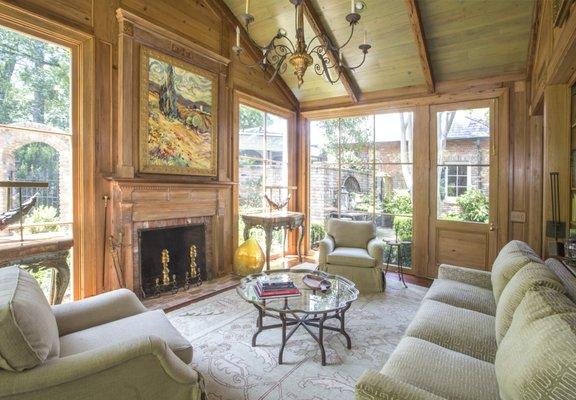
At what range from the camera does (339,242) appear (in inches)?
163

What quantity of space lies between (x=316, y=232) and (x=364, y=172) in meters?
1.31

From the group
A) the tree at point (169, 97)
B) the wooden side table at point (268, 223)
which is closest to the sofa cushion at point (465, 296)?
the wooden side table at point (268, 223)

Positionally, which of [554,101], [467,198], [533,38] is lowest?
[467,198]

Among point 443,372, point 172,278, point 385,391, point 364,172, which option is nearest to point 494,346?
point 443,372

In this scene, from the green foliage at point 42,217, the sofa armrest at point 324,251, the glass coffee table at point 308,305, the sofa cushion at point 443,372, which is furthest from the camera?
the sofa armrest at point 324,251

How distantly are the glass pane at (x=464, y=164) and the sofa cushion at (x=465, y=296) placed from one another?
1843mm

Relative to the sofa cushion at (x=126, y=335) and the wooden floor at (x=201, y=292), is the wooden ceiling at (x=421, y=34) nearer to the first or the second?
the wooden floor at (x=201, y=292)

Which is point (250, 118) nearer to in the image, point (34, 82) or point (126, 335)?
point (34, 82)

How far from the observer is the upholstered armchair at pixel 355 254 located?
354 cm

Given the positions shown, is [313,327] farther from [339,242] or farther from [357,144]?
[357,144]

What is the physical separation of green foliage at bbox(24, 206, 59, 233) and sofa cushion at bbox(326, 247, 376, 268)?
2.72 meters

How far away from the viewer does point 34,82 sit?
2635 mm

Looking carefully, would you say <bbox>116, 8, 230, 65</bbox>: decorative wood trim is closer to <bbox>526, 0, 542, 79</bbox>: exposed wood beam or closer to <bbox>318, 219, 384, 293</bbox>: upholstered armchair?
<bbox>318, 219, 384, 293</bbox>: upholstered armchair

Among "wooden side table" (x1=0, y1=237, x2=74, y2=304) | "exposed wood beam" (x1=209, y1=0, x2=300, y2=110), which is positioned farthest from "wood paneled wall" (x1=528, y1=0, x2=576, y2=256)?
"wooden side table" (x1=0, y1=237, x2=74, y2=304)
